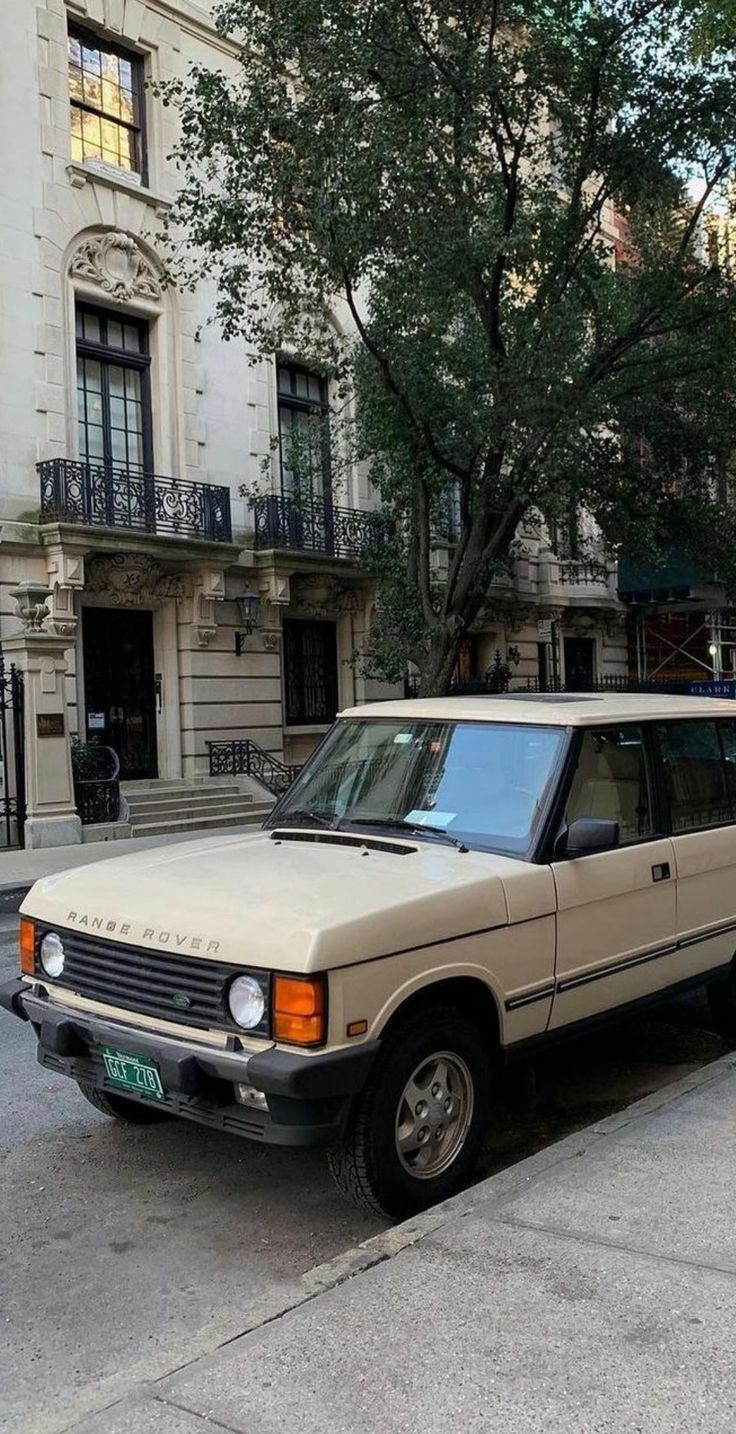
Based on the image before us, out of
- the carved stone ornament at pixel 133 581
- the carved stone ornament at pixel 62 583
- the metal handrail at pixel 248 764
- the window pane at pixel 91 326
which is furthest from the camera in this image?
the metal handrail at pixel 248 764

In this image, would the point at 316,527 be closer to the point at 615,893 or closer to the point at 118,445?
the point at 118,445

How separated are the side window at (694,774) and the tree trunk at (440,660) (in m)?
10.5

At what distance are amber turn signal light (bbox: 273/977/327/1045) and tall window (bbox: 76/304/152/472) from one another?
16167 millimetres

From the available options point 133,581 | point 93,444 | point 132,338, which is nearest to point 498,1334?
point 133,581

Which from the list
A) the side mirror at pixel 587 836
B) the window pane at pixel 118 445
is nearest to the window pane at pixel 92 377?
the window pane at pixel 118 445

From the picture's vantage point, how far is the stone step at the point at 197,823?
1672cm

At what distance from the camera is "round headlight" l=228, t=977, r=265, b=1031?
3.59 m

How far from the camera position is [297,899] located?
378cm

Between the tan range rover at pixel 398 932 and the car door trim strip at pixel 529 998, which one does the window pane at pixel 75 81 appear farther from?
the car door trim strip at pixel 529 998

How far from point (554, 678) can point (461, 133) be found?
18.0 m

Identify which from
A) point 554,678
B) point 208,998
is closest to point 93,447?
point 554,678

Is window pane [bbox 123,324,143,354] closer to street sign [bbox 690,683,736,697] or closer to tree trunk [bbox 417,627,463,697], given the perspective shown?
tree trunk [bbox 417,627,463,697]

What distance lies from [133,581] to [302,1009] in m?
16.0

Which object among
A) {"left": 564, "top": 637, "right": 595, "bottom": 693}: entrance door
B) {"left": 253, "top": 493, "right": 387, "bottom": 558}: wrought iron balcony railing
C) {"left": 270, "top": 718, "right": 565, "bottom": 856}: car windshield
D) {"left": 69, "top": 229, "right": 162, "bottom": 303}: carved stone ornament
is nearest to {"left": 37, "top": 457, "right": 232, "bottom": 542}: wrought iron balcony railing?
{"left": 253, "top": 493, "right": 387, "bottom": 558}: wrought iron balcony railing
